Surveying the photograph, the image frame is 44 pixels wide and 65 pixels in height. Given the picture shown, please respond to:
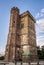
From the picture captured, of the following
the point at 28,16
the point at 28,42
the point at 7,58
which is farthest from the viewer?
the point at 28,16

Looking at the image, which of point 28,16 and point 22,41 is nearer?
point 22,41

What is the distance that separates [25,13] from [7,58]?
1475cm

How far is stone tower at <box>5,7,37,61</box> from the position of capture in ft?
87.6

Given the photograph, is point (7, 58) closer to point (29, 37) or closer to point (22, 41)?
point (22, 41)

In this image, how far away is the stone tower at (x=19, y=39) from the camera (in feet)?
87.6

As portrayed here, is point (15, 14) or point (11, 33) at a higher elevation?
point (15, 14)

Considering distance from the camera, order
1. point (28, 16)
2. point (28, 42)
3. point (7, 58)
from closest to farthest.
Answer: point (7, 58) < point (28, 42) < point (28, 16)

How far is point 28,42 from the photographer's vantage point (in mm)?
27906

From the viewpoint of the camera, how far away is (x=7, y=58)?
2616 cm

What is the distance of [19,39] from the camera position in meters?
29.4

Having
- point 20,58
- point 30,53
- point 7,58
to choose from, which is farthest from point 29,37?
point 7,58

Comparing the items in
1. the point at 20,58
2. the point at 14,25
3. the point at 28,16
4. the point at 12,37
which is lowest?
the point at 20,58

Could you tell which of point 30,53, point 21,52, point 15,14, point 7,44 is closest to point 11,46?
point 7,44

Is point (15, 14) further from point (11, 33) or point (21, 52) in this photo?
point (21, 52)
